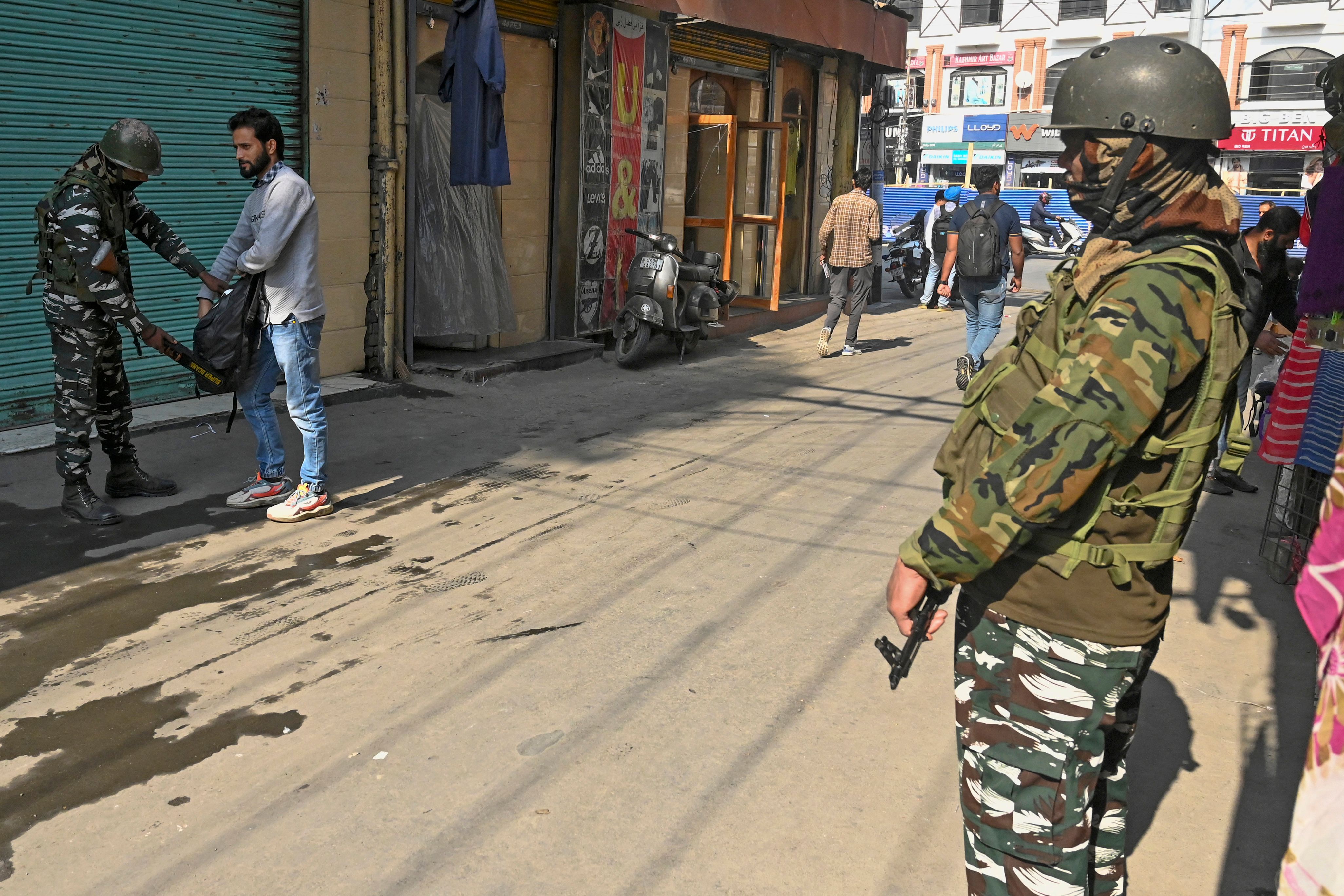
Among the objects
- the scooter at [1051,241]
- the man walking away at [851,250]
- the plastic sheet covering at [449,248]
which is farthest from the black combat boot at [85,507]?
the scooter at [1051,241]

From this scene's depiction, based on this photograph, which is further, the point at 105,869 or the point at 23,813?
the point at 23,813

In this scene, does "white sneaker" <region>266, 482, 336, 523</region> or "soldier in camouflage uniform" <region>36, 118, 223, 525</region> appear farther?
"white sneaker" <region>266, 482, 336, 523</region>

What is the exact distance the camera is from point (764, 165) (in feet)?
49.2

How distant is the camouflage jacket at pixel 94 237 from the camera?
208 inches

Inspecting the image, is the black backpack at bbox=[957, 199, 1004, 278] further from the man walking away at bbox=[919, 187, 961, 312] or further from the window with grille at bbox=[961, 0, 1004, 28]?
the window with grille at bbox=[961, 0, 1004, 28]

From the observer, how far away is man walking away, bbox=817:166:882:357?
38.3 feet

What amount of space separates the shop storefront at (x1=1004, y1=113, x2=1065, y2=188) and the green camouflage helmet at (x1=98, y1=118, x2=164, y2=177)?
3741cm

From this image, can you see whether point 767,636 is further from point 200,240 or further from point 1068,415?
point 200,240

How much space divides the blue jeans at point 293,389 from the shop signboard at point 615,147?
548cm

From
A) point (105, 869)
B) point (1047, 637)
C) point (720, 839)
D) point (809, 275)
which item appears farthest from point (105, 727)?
point (809, 275)

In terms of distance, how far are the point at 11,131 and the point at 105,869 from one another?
5173 mm

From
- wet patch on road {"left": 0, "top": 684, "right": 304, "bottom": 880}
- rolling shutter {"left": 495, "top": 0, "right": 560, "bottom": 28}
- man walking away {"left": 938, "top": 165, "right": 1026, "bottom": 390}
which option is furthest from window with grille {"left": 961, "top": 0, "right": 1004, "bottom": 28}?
wet patch on road {"left": 0, "top": 684, "right": 304, "bottom": 880}

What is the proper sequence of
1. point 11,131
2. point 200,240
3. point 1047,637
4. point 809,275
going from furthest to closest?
point 809,275 < point 200,240 < point 11,131 < point 1047,637

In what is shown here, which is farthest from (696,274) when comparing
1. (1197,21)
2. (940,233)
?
(1197,21)
